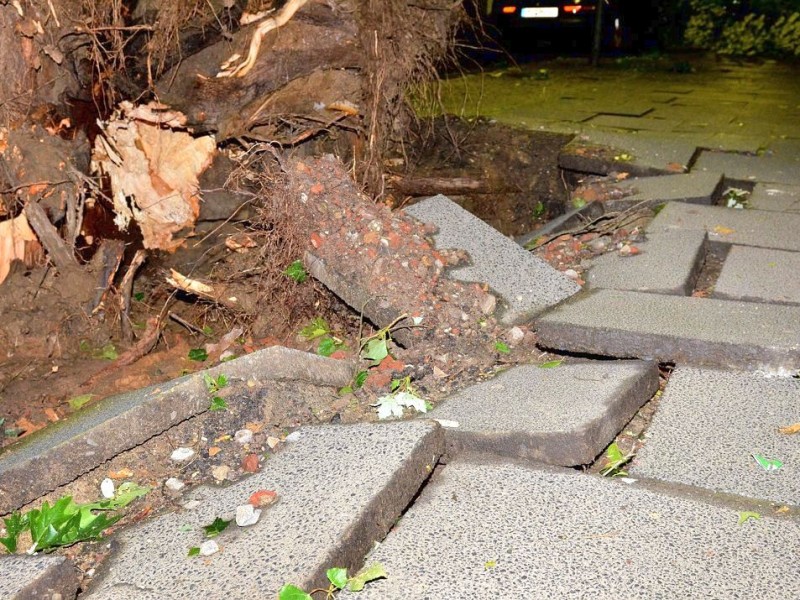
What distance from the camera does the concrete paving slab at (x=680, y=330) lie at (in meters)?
2.56

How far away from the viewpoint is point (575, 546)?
176 centimetres

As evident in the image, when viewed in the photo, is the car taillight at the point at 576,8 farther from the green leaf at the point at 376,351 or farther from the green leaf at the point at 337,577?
the green leaf at the point at 337,577

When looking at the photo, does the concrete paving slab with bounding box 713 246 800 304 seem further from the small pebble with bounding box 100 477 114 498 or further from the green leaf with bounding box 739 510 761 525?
the small pebble with bounding box 100 477 114 498

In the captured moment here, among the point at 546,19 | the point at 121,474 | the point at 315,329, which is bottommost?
the point at 315,329

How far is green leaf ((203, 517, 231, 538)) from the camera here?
1.89 meters

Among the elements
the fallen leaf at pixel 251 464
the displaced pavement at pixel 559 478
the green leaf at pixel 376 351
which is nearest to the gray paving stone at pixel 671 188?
the displaced pavement at pixel 559 478

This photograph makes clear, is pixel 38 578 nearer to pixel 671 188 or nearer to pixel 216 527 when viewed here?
pixel 216 527

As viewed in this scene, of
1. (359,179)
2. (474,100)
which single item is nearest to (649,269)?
(359,179)

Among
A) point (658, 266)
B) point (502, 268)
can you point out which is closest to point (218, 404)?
point (502, 268)

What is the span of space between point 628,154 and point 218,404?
364cm

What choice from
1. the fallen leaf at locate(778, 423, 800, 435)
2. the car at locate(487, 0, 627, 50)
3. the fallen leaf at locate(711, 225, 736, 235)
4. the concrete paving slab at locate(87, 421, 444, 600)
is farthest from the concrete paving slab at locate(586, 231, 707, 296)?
the car at locate(487, 0, 627, 50)

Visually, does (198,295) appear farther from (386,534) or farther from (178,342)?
(386,534)

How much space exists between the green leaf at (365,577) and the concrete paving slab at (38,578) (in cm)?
63

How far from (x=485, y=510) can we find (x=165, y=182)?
246cm
